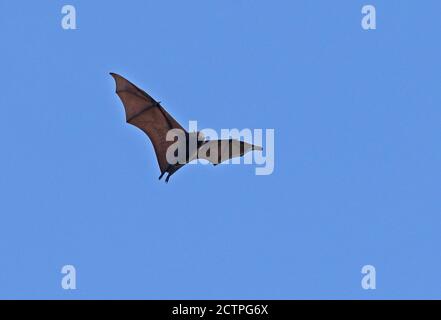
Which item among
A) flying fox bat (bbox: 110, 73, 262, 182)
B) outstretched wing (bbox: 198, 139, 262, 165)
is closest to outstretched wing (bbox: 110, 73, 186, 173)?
flying fox bat (bbox: 110, 73, 262, 182)

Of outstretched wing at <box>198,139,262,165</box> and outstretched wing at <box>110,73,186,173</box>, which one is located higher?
outstretched wing at <box>110,73,186,173</box>

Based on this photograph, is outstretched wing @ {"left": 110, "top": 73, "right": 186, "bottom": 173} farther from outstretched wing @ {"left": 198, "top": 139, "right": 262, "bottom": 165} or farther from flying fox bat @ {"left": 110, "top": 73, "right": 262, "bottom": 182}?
outstretched wing @ {"left": 198, "top": 139, "right": 262, "bottom": 165}

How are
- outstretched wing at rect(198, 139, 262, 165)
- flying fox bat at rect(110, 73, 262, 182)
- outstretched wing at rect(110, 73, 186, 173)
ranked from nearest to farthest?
outstretched wing at rect(198, 139, 262, 165) → flying fox bat at rect(110, 73, 262, 182) → outstretched wing at rect(110, 73, 186, 173)

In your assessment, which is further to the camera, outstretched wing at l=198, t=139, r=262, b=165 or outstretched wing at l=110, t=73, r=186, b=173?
outstretched wing at l=110, t=73, r=186, b=173

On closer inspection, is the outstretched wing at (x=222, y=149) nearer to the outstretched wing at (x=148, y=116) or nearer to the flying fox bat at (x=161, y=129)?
the flying fox bat at (x=161, y=129)

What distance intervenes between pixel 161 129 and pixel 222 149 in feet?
7.05

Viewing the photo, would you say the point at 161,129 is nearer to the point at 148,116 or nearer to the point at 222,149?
the point at 148,116

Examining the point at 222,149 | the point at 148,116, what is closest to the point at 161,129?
the point at 148,116

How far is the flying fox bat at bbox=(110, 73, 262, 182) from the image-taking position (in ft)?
79.6

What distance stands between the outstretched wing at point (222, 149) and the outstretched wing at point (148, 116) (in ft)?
3.79

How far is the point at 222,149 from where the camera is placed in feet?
80.0
